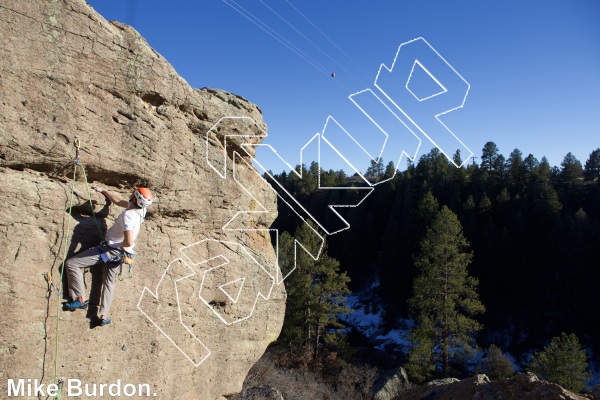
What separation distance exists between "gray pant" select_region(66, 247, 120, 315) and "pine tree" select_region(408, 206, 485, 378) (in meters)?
17.3

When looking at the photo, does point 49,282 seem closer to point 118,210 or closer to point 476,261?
point 118,210

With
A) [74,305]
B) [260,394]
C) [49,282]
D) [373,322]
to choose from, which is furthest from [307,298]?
[49,282]

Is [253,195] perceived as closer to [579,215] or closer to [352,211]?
[579,215]

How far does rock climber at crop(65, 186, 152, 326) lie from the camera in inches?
208

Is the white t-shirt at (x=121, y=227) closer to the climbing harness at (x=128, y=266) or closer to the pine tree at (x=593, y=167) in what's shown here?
the climbing harness at (x=128, y=266)

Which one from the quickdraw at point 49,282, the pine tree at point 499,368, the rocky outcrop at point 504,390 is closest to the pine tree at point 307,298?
the pine tree at point 499,368

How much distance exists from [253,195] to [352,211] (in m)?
48.2

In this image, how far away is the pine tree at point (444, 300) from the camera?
19906mm

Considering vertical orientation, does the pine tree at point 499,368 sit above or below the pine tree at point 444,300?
below

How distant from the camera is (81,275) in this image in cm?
534

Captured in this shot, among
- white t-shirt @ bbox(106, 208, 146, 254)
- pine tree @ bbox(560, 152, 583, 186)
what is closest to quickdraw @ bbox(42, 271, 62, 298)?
white t-shirt @ bbox(106, 208, 146, 254)

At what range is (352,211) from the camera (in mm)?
55844

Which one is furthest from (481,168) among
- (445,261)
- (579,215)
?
(445,261)

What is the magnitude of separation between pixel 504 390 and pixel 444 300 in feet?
50.6
